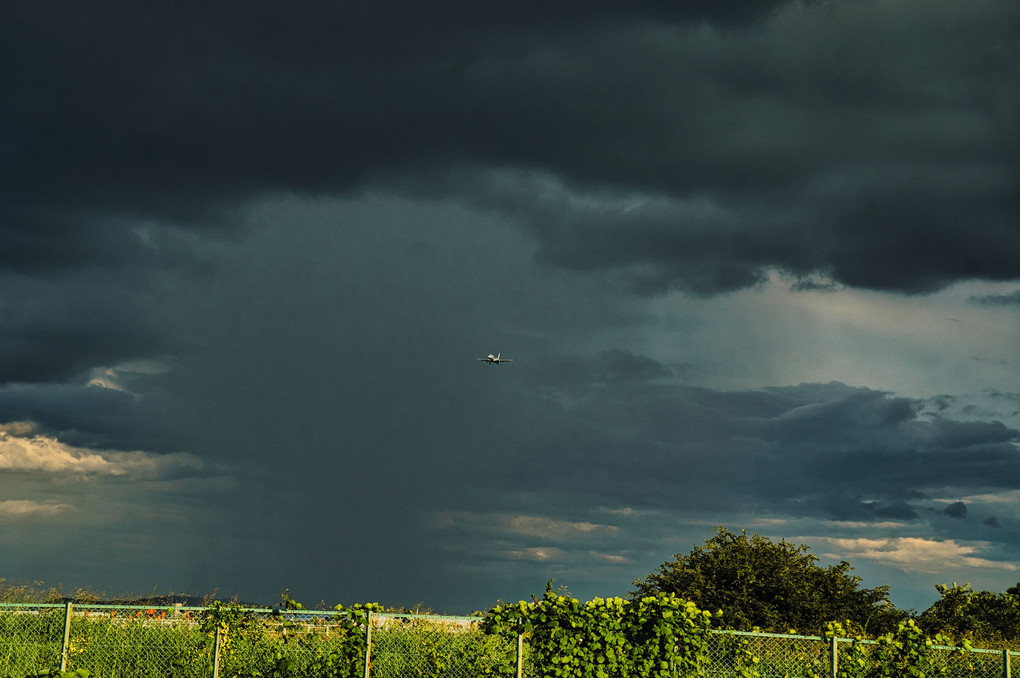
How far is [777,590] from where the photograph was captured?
3281 cm

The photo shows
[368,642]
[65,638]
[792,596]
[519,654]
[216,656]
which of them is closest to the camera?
[65,638]

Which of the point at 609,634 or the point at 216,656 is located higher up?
the point at 609,634

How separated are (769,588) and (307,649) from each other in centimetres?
2067

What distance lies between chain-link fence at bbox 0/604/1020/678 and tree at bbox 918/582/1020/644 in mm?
15697

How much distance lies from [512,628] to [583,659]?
125 cm

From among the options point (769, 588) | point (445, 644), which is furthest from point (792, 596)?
point (445, 644)

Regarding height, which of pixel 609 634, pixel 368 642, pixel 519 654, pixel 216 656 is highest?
pixel 609 634

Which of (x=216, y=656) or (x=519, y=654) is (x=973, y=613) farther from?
(x=216, y=656)

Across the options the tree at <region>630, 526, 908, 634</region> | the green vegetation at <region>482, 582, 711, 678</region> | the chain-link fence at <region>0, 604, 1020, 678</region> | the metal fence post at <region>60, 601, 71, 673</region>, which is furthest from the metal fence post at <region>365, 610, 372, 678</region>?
the tree at <region>630, 526, 908, 634</region>

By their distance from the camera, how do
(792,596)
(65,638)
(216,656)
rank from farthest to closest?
(792,596) → (216,656) → (65,638)

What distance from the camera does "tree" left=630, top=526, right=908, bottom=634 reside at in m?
32.2

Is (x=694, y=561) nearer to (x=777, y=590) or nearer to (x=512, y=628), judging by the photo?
(x=777, y=590)

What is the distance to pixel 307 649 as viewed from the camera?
16.5m

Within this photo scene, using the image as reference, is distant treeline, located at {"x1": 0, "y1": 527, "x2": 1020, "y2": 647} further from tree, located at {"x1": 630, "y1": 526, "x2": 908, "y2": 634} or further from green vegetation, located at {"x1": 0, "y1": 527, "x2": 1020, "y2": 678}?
green vegetation, located at {"x1": 0, "y1": 527, "x2": 1020, "y2": 678}
